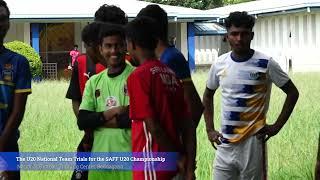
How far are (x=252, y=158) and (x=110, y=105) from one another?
1117 millimetres

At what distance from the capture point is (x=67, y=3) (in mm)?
24484

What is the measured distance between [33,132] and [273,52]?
1830 centimetres

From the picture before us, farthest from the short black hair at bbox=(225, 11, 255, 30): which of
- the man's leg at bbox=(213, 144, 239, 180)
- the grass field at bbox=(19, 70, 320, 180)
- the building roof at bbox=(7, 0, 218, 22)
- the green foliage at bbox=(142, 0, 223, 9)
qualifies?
the green foliage at bbox=(142, 0, 223, 9)

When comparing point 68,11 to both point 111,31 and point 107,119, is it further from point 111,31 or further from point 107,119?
point 107,119

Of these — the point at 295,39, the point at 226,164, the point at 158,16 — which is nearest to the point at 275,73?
the point at 226,164

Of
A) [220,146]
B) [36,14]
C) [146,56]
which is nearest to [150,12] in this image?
[146,56]

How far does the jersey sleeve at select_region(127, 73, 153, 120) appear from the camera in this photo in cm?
293

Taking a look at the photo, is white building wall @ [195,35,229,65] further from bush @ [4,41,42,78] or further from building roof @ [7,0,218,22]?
bush @ [4,41,42,78]

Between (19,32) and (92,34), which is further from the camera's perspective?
(19,32)

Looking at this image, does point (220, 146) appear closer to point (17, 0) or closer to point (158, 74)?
point (158, 74)

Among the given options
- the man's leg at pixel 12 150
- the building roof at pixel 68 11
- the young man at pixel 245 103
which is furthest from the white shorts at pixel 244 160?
the building roof at pixel 68 11

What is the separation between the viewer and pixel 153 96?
295cm

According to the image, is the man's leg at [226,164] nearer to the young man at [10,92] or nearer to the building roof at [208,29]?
the young man at [10,92]

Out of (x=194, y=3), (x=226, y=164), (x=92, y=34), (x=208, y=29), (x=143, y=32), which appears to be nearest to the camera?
(x=143, y=32)
